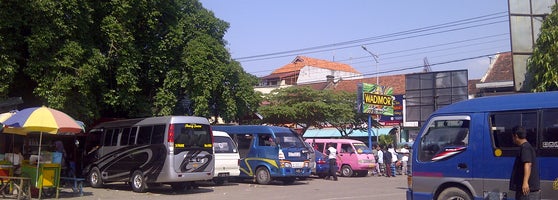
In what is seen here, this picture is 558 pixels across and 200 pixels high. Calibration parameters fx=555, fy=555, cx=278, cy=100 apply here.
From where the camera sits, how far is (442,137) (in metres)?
10.6

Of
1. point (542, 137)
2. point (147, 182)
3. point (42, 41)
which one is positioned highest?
point (42, 41)

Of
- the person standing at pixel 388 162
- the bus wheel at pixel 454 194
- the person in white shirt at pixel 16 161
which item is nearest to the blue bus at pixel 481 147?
the bus wheel at pixel 454 194

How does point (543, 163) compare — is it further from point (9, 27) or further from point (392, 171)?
point (392, 171)

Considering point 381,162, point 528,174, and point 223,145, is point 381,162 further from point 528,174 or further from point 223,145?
point 528,174

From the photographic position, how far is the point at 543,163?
912 cm

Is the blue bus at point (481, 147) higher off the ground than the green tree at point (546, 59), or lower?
lower

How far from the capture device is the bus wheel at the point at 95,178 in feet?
61.6

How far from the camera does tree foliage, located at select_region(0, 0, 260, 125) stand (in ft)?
54.7

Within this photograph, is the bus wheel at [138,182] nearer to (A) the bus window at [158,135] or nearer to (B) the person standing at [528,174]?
(A) the bus window at [158,135]

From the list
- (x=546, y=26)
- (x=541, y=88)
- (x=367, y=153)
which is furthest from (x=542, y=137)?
(x=367, y=153)

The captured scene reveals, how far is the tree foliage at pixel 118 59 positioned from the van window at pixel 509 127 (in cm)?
1240

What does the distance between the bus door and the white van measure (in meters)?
9.64

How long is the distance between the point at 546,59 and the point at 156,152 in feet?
38.8

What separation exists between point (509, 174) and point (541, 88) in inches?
310
